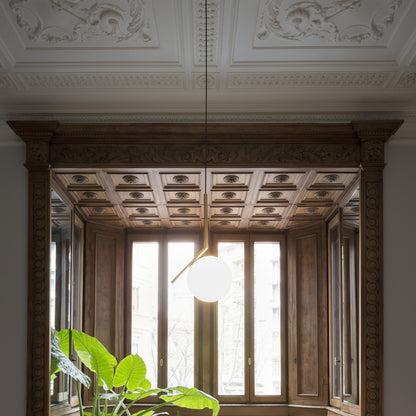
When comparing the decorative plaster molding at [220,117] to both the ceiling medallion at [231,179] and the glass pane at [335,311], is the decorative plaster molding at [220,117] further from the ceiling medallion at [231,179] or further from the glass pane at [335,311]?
the glass pane at [335,311]

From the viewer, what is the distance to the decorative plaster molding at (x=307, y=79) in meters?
3.97

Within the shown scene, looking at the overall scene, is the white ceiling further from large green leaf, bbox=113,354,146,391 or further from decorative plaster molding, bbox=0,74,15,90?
large green leaf, bbox=113,354,146,391

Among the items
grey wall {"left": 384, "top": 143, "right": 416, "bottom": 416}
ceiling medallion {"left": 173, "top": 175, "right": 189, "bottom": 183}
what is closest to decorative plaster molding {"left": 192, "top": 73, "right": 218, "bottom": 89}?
ceiling medallion {"left": 173, "top": 175, "right": 189, "bottom": 183}

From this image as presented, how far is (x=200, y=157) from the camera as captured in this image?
14.5 feet

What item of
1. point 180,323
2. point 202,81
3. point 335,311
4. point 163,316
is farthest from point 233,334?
point 202,81

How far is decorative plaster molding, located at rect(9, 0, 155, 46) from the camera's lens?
3242mm

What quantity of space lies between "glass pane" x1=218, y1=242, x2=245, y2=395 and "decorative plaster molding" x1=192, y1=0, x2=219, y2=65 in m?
2.88

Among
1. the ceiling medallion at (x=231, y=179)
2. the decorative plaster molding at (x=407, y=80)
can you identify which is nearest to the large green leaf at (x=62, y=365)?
the ceiling medallion at (x=231, y=179)

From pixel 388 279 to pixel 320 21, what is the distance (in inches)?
70.4

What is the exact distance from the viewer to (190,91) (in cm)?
419

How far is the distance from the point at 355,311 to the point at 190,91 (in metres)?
1.89

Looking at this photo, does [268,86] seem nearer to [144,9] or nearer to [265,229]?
[144,9]

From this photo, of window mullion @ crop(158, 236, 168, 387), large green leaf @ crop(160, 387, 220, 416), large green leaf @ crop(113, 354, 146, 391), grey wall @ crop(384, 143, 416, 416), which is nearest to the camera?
grey wall @ crop(384, 143, 416, 416)

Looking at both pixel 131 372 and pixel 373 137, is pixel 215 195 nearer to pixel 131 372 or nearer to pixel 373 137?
pixel 373 137
